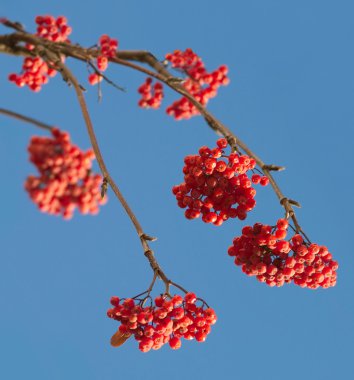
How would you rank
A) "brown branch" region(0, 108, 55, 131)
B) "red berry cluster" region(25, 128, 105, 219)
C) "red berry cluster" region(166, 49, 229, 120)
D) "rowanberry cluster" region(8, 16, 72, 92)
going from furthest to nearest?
"red berry cluster" region(166, 49, 229, 120) < "rowanberry cluster" region(8, 16, 72, 92) < "red berry cluster" region(25, 128, 105, 219) < "brown branch" region(0, 108, 55, 131)

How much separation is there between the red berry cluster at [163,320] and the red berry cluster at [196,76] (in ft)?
12.3

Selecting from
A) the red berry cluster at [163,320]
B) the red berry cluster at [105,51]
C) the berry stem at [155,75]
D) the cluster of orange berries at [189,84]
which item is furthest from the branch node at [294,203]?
the cluster of orange berries at [189,84]

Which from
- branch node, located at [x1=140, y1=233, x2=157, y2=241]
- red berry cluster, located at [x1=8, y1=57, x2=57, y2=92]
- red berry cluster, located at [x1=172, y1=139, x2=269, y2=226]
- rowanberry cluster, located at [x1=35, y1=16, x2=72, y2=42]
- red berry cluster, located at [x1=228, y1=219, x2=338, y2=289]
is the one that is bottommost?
branch node, located at [x1=140, y1=233, x2=157, y2=241]

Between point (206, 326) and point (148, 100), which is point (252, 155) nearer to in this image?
point (206, 326)

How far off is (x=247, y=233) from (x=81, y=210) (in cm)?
186

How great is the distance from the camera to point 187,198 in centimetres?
469

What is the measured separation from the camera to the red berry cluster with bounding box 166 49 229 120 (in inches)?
296

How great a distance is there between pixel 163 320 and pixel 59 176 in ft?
5.52

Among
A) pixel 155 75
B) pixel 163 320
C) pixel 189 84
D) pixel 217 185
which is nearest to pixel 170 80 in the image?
pixel 155 75

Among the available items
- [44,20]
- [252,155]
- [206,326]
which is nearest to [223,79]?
[44,20]

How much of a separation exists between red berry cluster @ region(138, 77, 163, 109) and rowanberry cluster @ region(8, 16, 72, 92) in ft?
5.29

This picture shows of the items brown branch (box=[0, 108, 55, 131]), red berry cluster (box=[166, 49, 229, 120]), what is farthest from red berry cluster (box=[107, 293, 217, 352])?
red berry cluster (box=[166, 49, 229, 120])

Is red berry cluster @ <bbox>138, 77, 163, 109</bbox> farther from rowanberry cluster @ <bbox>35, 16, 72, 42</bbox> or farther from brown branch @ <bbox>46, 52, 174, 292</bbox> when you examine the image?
brown branch @ <bbox>46, 52, 174, 292</bbox>

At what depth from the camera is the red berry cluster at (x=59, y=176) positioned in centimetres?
310
